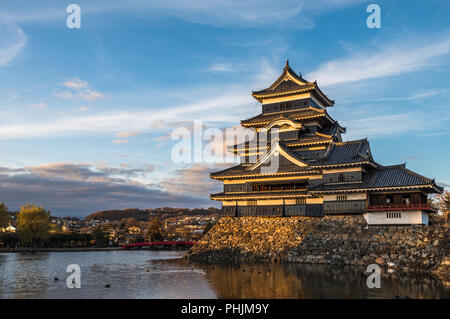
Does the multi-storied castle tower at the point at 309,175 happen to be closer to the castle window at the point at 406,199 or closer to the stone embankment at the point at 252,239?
the castle window at the point at 406,199

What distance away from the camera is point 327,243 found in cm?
3609

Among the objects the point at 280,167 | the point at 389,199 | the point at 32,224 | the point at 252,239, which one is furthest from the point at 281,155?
the point at 32,224

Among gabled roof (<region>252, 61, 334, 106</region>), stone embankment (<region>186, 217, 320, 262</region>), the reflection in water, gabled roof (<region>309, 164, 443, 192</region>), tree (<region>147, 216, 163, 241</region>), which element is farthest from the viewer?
tree (<region>147, 216, 163, 241</region>)

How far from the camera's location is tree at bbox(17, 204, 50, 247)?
70.7 meters

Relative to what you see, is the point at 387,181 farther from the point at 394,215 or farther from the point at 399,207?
the point at 394,215

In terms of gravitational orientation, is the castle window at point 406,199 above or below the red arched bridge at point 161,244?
above

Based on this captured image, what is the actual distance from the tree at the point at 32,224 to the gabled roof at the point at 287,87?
160ft

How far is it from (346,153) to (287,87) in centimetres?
1363

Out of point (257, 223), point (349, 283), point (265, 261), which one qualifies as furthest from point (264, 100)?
point (349, 283)

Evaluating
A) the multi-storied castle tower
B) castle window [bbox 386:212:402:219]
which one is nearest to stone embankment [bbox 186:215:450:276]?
castle window [bbox 386:212:402:219]

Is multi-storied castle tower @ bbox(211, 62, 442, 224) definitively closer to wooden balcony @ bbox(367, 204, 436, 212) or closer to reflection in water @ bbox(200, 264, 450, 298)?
wooden balcony @ bbox(367, 204, 436, 212)

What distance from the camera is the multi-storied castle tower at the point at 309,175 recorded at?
35.2m

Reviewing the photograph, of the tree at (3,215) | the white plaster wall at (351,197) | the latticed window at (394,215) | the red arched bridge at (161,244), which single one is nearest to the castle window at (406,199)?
the latticed window at (394,215)
